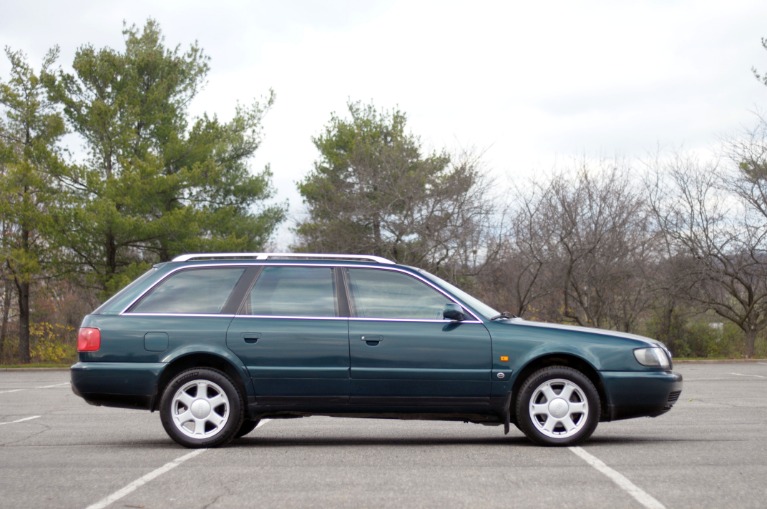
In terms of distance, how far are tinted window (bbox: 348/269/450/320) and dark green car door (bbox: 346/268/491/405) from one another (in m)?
0.08

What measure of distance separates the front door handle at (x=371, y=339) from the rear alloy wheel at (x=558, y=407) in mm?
1307

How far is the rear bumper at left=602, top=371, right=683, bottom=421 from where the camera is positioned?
8.98m

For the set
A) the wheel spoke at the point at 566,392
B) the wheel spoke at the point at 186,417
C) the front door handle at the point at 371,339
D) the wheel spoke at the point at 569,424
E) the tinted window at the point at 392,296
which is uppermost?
the tinted window at the point at 392,296

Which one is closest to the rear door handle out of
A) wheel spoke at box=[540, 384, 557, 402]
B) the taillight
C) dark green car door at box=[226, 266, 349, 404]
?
dark green car door at box=[226, 266, 349, 404]

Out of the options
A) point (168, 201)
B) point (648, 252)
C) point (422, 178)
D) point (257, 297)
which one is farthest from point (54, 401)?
point (648, 252)

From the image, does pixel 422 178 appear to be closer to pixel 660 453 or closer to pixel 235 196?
pixel 235 196

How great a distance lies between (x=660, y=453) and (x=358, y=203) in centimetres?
3066

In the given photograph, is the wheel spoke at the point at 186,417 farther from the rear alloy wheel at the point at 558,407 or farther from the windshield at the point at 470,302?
the rear alloy wheel at the point at 558,407

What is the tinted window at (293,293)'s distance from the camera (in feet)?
30.4

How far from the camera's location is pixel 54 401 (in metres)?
16.6

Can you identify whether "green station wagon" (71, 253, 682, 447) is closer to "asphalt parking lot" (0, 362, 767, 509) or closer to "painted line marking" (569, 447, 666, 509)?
"asphalt parking lot" (0, 362, 767, 509)

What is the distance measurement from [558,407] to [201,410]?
10.2ft

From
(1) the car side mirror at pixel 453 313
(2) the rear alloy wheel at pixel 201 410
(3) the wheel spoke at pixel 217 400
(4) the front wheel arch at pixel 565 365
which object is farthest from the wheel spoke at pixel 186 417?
(4) the front wheel arch at pixel 565 365

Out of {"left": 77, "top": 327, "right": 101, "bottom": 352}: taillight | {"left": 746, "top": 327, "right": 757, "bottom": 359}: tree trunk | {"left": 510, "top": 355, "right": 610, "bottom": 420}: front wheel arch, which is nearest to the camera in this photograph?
{"left": 510, "top": 355, "right": 610, "bottom": 420}: front wheel arch
